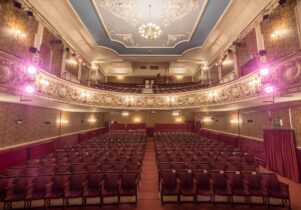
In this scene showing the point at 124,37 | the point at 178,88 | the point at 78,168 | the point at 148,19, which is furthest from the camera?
the point at 178,88

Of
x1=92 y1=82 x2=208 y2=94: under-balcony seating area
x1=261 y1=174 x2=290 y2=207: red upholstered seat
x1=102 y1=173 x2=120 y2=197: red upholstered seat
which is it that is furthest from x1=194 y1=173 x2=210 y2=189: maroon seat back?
x1=92 y1=82 x2=208 y2=94: under-balcony seating area

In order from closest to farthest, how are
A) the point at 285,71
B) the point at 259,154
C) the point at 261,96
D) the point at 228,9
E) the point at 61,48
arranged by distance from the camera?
the point at 285,71 → the point at 261,96 → the point at 259,154 → the point at 228,9 → the point at 61,48

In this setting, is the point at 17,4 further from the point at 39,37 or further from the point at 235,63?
the point at 235,63

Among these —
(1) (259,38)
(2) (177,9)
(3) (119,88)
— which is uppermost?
(2) (177,9)

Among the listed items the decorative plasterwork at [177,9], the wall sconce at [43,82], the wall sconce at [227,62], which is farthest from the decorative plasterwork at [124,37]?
the wall sconce at [227,62]

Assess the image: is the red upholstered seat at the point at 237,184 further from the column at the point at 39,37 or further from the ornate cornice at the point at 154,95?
the column at the point at 39,37

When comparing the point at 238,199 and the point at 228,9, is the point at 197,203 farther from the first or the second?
the point at 228,9

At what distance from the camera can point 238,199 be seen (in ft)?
12.8

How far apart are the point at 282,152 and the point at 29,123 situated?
35.9 ft

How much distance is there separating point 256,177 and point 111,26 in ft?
36.3

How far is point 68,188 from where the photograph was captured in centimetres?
393

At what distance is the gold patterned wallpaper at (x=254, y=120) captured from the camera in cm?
588

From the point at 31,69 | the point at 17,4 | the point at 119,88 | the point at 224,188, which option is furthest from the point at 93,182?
the point at 119,88

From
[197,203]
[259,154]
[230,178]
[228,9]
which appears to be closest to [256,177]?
[230,178]
